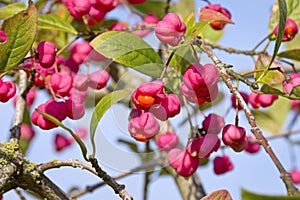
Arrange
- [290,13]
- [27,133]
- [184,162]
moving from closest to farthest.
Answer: [184,162], [290,13], [27,133]

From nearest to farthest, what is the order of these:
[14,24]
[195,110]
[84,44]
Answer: [14,24], [195,110], [84,44]

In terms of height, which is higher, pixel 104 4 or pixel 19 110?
pixel 104 4

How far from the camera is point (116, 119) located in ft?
4.01

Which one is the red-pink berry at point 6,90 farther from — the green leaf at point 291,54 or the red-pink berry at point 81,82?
the green leaf at point 291,54

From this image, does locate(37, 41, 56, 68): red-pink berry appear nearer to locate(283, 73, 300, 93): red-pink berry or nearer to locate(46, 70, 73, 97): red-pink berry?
locate(46, 70, 73, 97): red-pink berry

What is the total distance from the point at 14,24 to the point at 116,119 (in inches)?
13.1

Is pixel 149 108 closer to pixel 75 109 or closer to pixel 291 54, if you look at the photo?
pixel 75 109

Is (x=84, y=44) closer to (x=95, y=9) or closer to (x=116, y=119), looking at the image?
(x=95, y=9)

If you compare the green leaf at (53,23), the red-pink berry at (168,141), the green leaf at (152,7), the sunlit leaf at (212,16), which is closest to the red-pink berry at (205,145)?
the red-pink berry at (168,141)

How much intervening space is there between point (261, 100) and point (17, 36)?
1.96ft

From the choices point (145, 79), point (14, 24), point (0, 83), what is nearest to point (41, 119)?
point (0, 83)

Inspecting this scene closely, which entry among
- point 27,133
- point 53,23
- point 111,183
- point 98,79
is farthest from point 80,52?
point 27,133

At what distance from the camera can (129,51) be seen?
1162mm

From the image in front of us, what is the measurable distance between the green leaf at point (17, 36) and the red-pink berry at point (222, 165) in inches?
27.2
